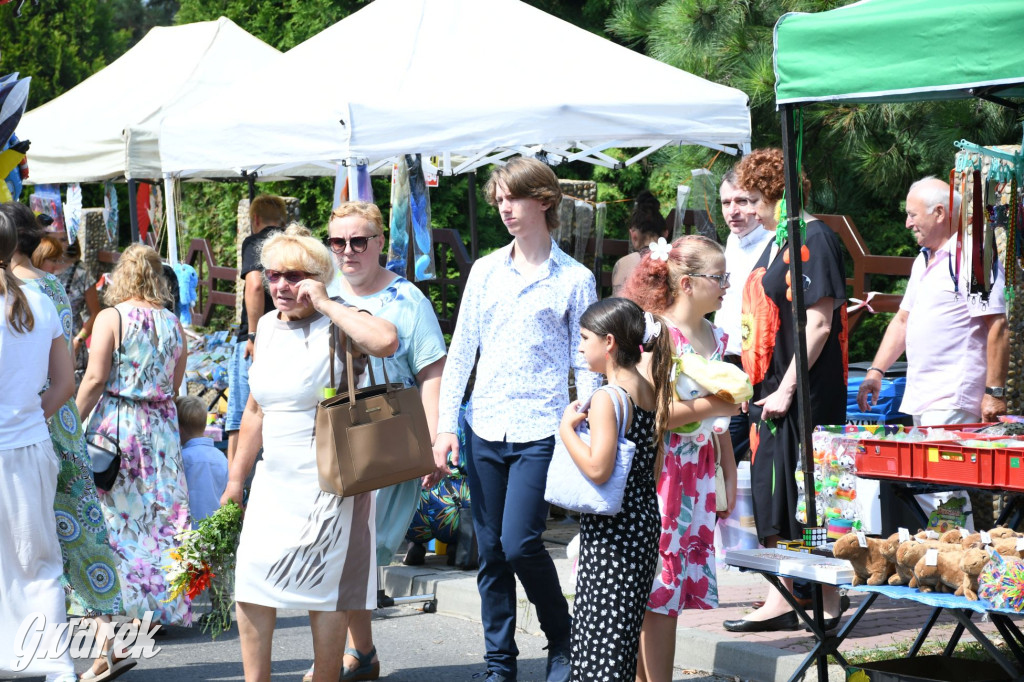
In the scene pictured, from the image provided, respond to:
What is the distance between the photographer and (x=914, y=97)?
455 cm

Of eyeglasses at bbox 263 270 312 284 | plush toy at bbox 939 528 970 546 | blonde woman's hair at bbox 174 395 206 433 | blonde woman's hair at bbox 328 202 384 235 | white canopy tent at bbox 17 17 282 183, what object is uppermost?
white canopy tent at bbox 17 17 282 183

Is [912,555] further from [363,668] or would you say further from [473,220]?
[473,220]

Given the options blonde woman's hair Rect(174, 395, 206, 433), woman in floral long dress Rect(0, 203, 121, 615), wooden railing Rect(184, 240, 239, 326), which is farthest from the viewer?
wooden railing Rect(184, 240, 239, 326)

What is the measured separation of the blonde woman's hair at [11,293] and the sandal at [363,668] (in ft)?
6.06

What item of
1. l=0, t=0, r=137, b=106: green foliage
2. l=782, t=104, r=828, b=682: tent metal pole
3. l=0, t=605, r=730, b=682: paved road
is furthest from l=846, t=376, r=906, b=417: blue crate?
l=0, t=0, r=137, b=106: green foliage

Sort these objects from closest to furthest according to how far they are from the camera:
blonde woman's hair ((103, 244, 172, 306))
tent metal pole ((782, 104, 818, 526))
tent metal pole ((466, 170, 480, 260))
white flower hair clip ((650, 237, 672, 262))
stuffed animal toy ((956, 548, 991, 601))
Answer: stuffed animal toy ((956, 548, 991, 601)) < tent metal pole ((782, 104, 818, 526)) < white flower hair clip ((650, 237, 672, 262)) < blonde woman's hair ((103, 244, 172, 306)) < tent metal pole ((466, 170, 480, 260))

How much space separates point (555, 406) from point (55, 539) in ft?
6.53

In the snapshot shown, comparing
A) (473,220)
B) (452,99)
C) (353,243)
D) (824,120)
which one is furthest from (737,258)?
(473,220)

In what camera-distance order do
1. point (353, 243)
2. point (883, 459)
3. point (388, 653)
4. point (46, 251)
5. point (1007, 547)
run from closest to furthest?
point (1007, 547)
point (883, 459)
point (353, 243)
point (388, 653)
point (46, 251)

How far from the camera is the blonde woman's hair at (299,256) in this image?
14.5ft

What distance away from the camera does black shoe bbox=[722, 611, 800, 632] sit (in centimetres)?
562

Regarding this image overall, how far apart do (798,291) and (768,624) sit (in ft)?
5.52

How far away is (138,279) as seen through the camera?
20.6 ft

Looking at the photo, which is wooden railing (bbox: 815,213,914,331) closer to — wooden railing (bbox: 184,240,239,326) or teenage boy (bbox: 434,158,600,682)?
teenage boy (bbox: 434,158,600,682)
